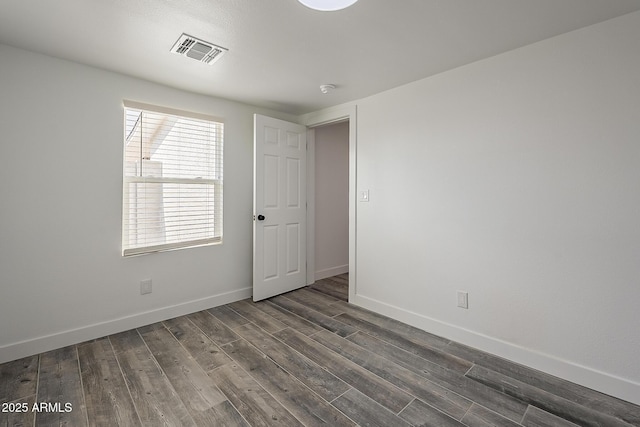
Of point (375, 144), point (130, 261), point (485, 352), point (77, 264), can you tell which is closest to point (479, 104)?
point (375, 144)

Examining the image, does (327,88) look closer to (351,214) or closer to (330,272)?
(351,214)

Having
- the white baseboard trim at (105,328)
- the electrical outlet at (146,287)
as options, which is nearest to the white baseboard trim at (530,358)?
the white baseboard trim at (105,328)

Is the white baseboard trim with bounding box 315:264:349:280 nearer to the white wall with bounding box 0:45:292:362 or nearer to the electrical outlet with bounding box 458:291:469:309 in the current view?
the white wall with bounding box 0:45:292:362

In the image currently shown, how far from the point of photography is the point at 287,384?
1.93m

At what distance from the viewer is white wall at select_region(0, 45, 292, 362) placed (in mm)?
2188

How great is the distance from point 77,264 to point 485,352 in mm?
3390

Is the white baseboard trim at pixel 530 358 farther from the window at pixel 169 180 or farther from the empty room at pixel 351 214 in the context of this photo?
the window at pixel 169 180

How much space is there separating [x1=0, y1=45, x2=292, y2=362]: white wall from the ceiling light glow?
1.99 metres

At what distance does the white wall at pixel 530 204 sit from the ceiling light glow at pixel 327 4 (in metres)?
1.38

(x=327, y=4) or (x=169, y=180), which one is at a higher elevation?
(x=327, y=4)

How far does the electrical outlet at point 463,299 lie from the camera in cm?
246

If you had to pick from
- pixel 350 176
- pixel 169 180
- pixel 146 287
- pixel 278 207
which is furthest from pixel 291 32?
pixel 146 287

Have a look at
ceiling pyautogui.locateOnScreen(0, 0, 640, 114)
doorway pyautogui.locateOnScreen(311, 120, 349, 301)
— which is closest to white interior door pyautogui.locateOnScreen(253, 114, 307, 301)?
doorway pyautogui.locateOnScreen(311, 120, 349, 301)

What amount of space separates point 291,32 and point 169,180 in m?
1.87
